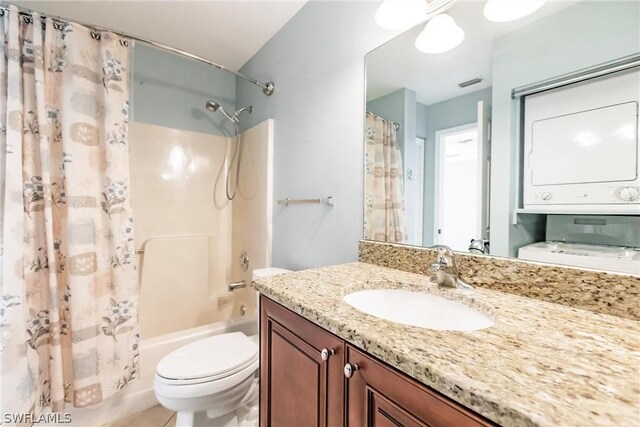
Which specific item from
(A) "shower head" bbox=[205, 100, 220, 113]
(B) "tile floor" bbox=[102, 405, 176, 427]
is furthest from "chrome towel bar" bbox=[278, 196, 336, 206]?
(B) "tile floor" bbox=[102, 405, 176, 427]

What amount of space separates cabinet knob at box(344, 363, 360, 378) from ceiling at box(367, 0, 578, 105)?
0.95m

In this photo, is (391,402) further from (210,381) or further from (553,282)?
(210,381)

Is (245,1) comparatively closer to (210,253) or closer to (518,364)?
(210,253)

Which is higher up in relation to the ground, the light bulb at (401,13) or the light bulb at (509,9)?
the light bulb at (401,13)

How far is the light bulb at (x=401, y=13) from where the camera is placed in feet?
3.33

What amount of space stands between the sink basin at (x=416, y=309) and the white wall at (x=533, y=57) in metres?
0.24

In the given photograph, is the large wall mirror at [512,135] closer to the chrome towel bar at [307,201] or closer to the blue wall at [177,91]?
the chrome towel bar at [307,201]

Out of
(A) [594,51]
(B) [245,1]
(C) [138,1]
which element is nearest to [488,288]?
(A) [594,51]

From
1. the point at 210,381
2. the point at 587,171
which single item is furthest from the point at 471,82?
the point at 210,381

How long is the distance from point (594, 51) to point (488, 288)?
69cm

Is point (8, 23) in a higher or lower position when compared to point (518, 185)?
higher

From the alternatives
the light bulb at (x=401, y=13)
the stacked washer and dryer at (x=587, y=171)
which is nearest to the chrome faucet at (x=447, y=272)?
the stacked washer and dryer at (x=587, y=171)

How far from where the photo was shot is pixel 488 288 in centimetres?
83

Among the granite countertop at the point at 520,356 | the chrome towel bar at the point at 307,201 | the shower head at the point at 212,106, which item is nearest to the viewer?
the granite countertop at the point at 520,356
